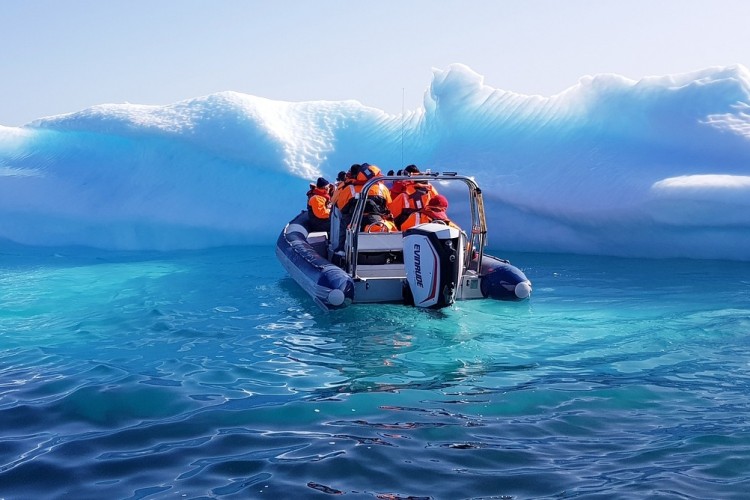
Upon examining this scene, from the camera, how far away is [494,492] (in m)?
3.35

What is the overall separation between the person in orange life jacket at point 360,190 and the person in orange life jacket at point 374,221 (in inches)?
2.6

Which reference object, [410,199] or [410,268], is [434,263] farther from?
[410,199]

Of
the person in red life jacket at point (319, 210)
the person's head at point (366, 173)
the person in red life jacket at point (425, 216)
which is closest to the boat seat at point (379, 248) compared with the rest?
the person in red life jacket at point (425, 216)

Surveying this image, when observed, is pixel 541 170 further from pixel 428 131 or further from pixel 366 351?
pixel 366 351

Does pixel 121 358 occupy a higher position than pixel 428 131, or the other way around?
pixel 428 131

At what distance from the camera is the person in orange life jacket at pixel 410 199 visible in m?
8.18

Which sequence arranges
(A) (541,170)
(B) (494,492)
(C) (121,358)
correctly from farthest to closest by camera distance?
1. (A) (541,170)
2. (C) (121,358)
3. (B) (494,492)

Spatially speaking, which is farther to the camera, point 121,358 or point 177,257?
point 177,257

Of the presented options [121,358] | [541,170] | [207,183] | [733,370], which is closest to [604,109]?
[541,170]

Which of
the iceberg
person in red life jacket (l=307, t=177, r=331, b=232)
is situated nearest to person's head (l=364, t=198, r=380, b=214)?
person in red life jacket (l=307, t=177, r=331, b=232)

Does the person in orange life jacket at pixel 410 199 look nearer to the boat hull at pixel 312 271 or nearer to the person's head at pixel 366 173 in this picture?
the person's head at pixel 366 173

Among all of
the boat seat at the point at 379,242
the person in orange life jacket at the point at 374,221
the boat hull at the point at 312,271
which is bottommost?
the boat hull at the point at 312,271

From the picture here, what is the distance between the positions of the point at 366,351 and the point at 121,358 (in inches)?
68.8

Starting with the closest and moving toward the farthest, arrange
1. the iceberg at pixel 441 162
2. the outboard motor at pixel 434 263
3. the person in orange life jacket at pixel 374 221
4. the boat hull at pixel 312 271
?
the outboard motor at pixel 434 263 < the boat hull at pixel 312 271 < the person in orange life jacket at pixel 374 221 < the iceberg at pixel 441 162
